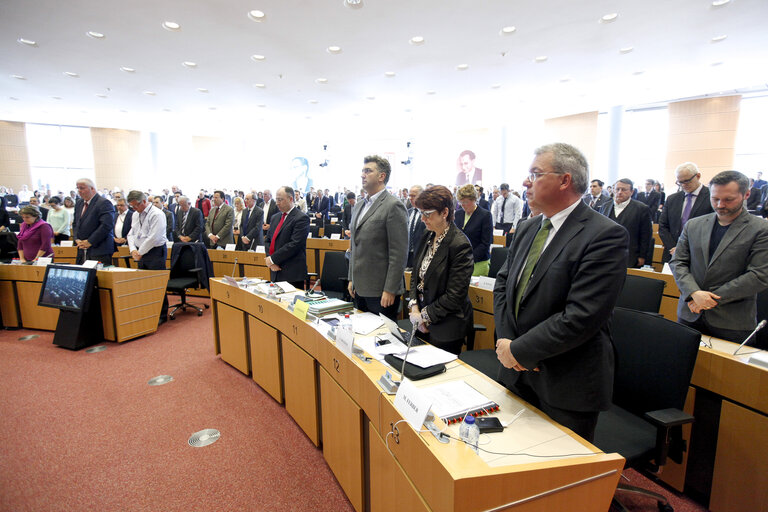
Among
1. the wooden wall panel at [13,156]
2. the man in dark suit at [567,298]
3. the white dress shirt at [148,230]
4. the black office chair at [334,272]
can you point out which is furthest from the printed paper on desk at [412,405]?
Answer: the wooden wall panel at [13,156]

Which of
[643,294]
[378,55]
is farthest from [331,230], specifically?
[643,294]

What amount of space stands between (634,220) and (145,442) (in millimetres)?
4729

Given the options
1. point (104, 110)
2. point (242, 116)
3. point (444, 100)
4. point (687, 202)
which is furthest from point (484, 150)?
point (104, 110)

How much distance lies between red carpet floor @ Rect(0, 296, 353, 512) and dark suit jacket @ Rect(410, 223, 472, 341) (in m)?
1.04

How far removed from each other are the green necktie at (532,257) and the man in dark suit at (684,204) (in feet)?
8.97

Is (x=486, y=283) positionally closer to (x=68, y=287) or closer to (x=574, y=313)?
(x=574, y=313)

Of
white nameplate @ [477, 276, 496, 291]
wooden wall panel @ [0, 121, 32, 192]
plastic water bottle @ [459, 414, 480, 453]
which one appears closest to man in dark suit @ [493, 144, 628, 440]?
plastic water bottle @ [459, 414, 480, 453]

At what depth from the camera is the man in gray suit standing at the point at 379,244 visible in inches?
94.7

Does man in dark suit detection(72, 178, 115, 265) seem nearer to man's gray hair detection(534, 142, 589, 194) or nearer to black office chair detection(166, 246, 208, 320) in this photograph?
black office chair detection(166, 246, 208, 320)

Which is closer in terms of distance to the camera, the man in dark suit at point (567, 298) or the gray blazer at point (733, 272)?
the man in dark suit at point (567, 298)

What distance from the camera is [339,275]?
3812mm

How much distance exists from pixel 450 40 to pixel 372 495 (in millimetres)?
6704

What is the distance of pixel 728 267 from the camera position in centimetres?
203

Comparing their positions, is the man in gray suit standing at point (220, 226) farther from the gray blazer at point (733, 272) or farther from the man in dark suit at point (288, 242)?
the gray blazer at point (733, 272)
